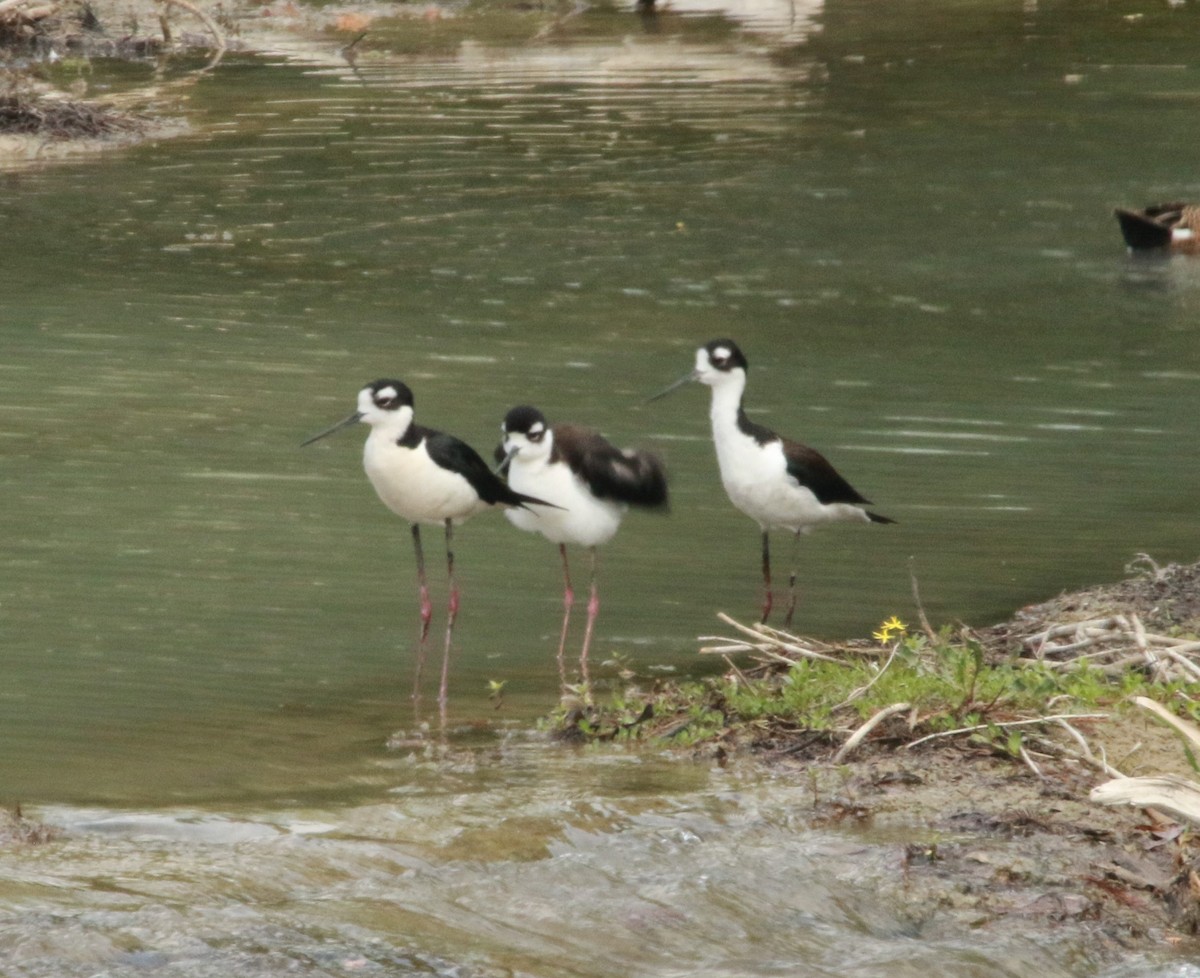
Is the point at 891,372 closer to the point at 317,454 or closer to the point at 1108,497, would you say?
the point at 1108,497

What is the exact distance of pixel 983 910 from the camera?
6023 millimetres

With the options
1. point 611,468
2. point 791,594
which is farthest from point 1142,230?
point 611,468

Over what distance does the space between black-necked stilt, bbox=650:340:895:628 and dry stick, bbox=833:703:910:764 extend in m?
2.22

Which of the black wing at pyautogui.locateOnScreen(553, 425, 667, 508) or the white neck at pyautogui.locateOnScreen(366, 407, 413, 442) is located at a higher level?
the white neck at pyautogui.locateOnScreen(366, 407, 413, 442)

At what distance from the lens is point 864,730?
7.04 meters

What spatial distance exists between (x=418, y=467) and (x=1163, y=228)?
10.8 metres

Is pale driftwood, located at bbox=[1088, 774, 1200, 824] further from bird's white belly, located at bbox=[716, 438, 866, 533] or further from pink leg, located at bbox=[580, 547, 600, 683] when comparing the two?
bird's white belly, located at bbox=[716, 438, 866, 533]

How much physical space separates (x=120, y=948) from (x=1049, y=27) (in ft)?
A: 95.2

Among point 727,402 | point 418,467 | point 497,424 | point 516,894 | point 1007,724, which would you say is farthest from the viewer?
point 497,424

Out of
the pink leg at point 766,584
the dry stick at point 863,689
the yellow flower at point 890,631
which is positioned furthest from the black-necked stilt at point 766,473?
the dry stick at point 863,689

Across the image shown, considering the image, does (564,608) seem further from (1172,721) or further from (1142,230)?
(1142,230)

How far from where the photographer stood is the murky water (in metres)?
6.30

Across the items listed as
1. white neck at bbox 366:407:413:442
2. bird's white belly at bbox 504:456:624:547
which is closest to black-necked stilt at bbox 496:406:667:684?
bird's white belly at bbox 504:456:624:547

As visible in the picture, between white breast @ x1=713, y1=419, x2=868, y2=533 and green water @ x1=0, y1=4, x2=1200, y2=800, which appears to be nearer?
green water @ x1=0, y1=4, x2=1200, y2=800
